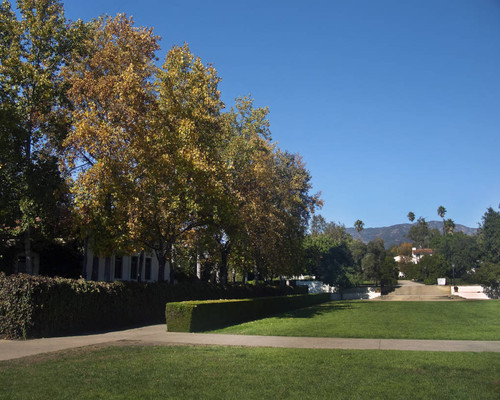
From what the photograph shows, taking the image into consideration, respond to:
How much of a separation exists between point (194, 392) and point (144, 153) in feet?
48.0

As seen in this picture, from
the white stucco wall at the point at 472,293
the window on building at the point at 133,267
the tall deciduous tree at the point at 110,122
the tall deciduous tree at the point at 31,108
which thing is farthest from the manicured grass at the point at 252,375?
the white stucco wall at the point at 472,293

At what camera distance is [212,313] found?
61.6ft

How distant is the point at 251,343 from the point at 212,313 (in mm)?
5978

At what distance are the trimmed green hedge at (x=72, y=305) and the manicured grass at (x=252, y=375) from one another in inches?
186

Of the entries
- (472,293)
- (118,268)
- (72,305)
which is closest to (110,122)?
(72,305)

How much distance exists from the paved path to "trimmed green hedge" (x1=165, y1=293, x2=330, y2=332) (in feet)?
5.78

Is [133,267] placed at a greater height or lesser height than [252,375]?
greater

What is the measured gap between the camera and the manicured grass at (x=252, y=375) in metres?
6.93

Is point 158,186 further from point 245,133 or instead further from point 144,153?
point 245,133

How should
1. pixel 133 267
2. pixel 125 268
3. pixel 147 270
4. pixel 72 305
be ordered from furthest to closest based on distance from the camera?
pixel 147 270, pixel 133 267, pixel 125 268, pixel 72 305

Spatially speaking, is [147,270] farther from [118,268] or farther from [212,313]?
[212,313]

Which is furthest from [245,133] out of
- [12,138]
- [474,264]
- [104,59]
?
[474,264]

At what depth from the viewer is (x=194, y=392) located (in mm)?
6984

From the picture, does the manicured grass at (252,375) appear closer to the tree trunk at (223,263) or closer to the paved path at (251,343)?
the paved path at (251,343)
